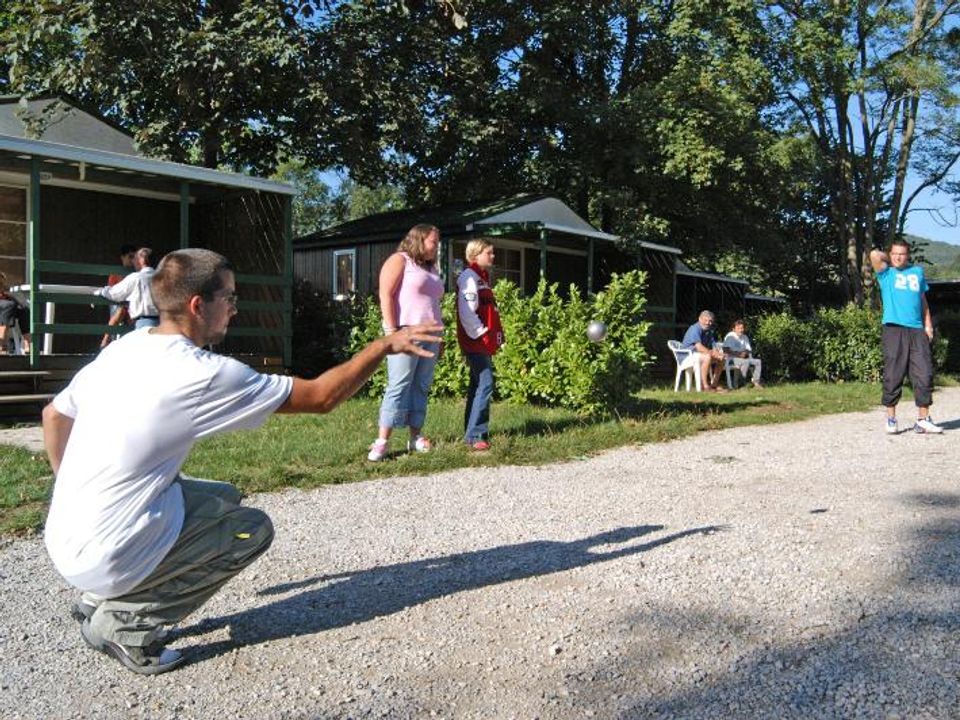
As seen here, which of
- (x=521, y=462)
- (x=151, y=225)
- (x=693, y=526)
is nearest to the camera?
(x=693, y=526)

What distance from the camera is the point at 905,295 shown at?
26.3 feet

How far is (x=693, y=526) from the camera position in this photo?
439 cm

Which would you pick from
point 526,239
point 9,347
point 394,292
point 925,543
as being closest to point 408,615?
point 925,543

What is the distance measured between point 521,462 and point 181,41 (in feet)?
29.7

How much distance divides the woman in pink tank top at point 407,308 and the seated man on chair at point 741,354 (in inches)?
400

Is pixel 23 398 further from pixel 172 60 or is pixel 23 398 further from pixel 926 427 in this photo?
pixel 926 427

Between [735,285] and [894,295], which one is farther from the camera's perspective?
[735,285]

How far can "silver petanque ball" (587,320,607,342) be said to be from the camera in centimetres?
839

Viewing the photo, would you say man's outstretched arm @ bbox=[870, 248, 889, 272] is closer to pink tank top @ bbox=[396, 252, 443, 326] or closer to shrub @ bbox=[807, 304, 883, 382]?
pink tank top @ bbox=[396, 252, 443, 326]

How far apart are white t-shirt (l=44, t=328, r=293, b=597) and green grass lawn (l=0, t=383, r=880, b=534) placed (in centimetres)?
212

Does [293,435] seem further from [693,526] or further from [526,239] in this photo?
[526,239]

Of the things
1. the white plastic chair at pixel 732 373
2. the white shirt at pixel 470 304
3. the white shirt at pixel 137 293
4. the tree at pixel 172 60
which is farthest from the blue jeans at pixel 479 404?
the white plastic chair at pixel 732 373

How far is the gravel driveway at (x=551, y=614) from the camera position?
244 centimetres

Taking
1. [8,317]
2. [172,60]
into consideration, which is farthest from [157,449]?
[172,60]
